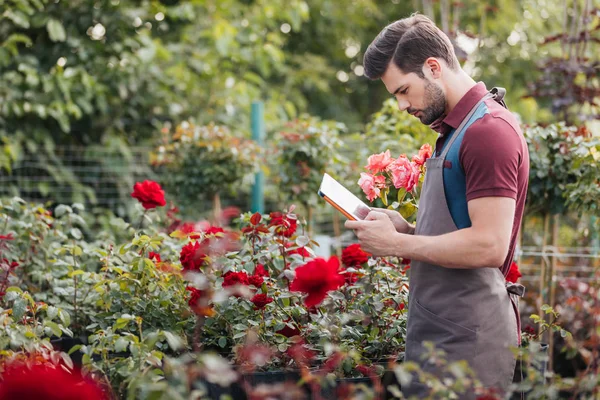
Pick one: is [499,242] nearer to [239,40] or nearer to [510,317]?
[510,317]

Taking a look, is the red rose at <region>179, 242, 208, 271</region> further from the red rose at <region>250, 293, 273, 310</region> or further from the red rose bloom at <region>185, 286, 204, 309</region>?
the red rose at <region>250, 293, 273, 310</region>

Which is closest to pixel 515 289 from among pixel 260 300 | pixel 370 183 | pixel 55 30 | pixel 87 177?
pixel 370 183

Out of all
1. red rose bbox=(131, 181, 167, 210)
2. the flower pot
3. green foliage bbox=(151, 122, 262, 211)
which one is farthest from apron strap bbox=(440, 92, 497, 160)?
green foliage bbox=(151, 122, 262, 211)

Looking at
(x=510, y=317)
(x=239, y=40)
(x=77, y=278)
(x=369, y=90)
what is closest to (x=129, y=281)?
(x=77, y=278)

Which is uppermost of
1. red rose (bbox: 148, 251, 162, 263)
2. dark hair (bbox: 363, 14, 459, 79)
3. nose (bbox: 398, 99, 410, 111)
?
dark hair (bbox: 363, 14, 459, 79)

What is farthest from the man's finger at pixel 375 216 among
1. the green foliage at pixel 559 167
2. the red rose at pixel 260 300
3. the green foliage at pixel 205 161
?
the green foliage at pixel 205 161

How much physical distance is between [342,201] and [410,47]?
42 centimetres

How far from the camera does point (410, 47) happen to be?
1828 mm

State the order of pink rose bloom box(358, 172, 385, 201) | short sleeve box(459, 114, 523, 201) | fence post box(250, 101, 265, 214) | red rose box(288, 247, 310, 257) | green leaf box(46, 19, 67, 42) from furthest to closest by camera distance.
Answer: green leaf box(46, 19, 67, 42)
fence post box(250, 101, 265, 214)
red rose box(288, 247, 310, 257)
pink rose bloom box(358, 172, 385, 201)
short sleeve box(459, 114, 523, 201)

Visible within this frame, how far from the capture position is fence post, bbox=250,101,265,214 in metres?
5.41

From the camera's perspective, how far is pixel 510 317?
1.80 m

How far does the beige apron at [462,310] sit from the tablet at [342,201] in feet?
0.60

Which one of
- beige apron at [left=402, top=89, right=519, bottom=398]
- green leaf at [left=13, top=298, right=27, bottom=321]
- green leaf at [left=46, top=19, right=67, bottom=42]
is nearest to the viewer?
beige apron at [left=402, top=89, right=519, bottom=398]

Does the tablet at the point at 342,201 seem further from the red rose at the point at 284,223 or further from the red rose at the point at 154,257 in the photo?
the red rose at the point at 154,257
